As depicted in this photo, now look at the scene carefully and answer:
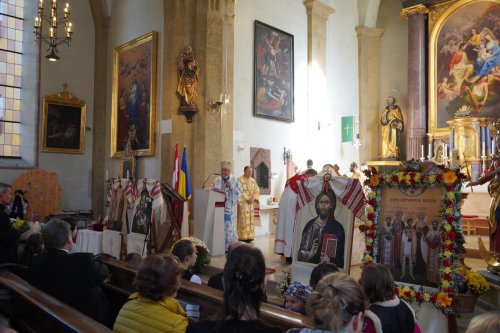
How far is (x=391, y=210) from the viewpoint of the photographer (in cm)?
453

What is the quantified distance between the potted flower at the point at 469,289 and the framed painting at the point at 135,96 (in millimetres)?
7846

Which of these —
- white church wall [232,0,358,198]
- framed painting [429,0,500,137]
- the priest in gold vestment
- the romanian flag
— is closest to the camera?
the romanian flag

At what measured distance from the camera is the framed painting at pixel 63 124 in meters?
12.2

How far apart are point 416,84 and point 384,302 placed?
1327 cm

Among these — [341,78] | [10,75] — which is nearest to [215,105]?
[10,75]

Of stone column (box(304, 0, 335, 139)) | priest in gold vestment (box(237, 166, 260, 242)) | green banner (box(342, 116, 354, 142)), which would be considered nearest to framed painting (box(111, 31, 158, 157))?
priest in gold vestment (box(237, 166, 260, 242))

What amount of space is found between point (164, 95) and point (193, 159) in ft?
5.46

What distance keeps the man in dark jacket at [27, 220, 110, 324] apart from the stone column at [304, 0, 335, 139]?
1073 centimetres

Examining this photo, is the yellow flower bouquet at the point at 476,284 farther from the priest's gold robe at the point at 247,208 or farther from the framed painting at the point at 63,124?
the framed painting at the point at 63,124

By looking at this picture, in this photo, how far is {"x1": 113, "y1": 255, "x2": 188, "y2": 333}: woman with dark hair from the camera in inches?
97.7

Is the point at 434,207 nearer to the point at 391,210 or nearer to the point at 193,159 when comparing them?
the point at 391,210

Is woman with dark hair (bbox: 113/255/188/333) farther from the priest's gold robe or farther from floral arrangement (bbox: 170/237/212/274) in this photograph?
the priest's gold robe

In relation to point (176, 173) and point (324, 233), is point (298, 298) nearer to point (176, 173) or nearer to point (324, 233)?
point (324, 233)

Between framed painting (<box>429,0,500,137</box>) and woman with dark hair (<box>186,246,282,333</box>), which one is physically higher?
framed painting (<box>429,0,500,137</box>)
